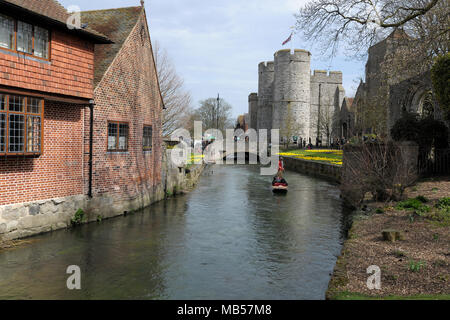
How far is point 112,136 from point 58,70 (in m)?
3.63

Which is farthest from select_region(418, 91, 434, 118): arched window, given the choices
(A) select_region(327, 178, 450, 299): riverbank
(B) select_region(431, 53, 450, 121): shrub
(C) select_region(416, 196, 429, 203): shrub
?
(A) select_region(327, 178, 450, 299): riverbank

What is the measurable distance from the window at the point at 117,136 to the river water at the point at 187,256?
112 inches

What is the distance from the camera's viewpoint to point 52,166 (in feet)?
39.2

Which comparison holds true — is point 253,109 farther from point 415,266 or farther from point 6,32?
point 415,266

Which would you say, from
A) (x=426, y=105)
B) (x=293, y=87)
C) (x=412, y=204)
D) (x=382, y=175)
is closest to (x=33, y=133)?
(x=382, y=175)

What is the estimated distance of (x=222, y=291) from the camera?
25.3ft

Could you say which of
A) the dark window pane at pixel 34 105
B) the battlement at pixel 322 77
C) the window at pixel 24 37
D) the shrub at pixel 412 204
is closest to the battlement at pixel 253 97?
the battlement at pixel 322 77

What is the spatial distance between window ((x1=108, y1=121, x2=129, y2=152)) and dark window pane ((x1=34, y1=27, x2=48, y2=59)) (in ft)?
12.3

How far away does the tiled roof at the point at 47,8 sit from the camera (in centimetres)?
1009

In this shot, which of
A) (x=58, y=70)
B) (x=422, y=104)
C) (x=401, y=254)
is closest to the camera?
(x=401, y=254)

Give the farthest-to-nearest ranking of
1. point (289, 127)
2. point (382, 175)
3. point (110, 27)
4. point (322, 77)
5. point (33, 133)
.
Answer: point (322, 77)
point (289, 127)
point (110, 27)
point (382, 175)
point (33, 133)

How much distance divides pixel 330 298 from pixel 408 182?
950 cm

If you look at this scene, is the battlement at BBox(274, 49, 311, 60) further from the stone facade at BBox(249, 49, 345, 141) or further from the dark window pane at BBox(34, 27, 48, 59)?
the dark window pane at BBox(34, 27, 48, 59)

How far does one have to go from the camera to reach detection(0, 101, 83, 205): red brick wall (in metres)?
10.6
